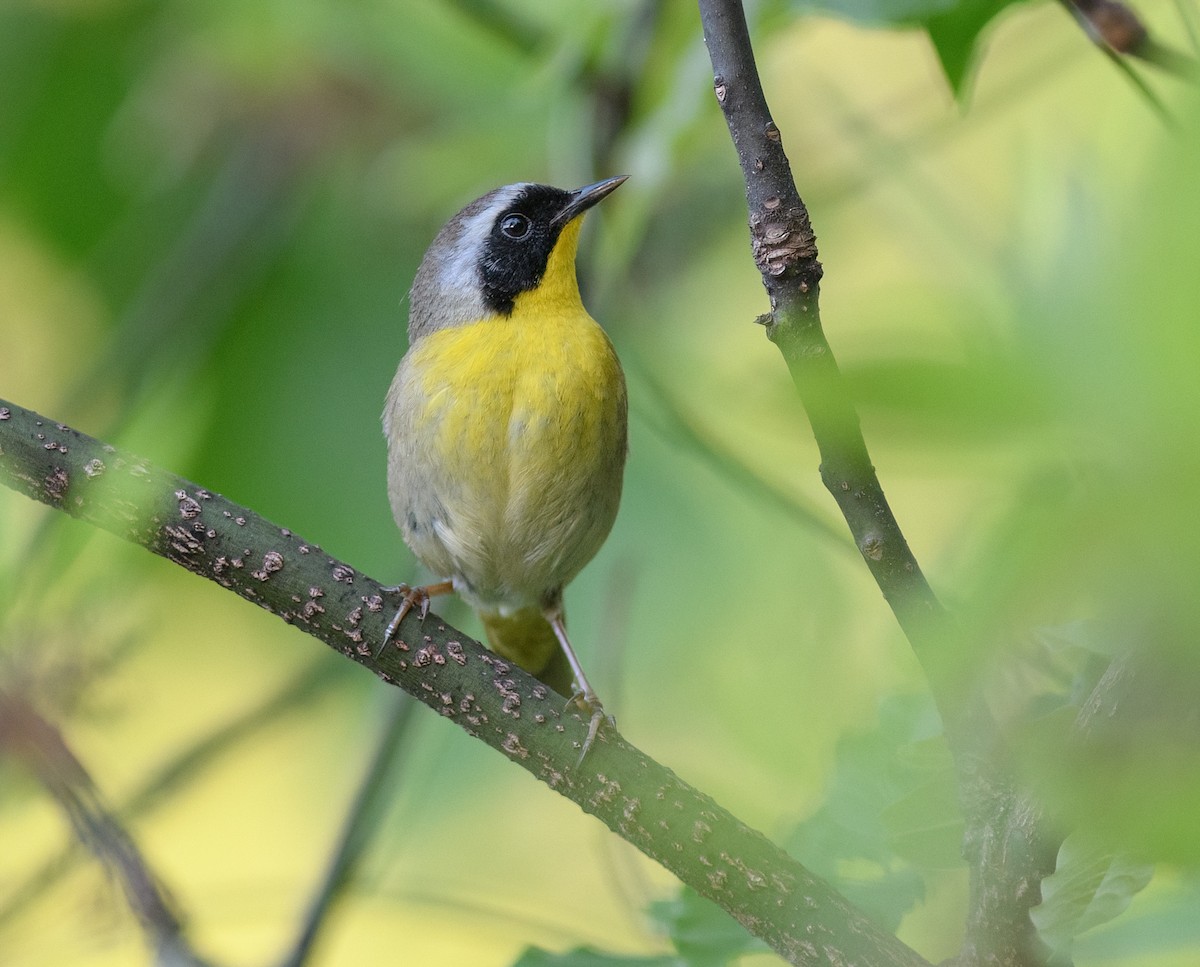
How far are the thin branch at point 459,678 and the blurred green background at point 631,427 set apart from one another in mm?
136

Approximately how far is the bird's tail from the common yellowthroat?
1.3 inches

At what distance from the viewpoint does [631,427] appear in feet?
14.4

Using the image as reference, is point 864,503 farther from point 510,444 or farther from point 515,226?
point 515,226

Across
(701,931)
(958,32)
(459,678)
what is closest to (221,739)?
(459,678)

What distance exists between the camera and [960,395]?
0.66m

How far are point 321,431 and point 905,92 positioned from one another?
2.92m

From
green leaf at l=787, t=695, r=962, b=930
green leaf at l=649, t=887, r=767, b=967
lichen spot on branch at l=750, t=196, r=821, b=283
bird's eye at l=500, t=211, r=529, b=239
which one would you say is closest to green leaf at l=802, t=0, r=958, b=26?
lichen spot on branch at l=750, t=196, r=821, b=283

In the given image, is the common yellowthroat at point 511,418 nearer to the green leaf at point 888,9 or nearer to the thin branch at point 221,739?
the thin branch at point 221,739

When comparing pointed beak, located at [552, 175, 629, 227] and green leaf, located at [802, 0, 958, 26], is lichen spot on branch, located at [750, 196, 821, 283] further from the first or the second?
pointed beak, located at [552, 175, 629, 227]

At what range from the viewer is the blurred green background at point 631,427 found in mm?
628

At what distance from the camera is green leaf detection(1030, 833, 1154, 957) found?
146 cm

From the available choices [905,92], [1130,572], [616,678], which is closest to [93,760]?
[616,678]

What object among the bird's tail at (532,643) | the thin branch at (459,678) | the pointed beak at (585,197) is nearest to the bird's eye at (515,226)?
the pointed beak at (585,197)

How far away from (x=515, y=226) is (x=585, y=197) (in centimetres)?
32
